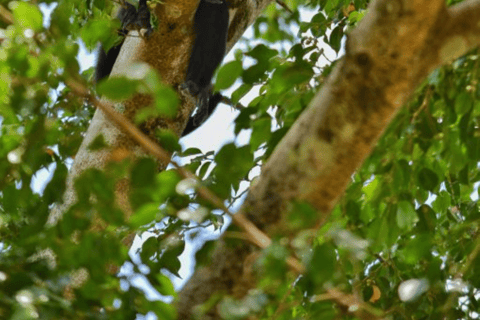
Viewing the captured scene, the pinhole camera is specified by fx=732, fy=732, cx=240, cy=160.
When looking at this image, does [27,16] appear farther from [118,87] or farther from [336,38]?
[336,38]

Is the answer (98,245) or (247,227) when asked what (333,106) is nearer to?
(247,227)

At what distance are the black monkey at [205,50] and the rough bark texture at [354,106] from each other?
0.88 metres

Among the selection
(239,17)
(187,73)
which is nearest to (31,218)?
(187,73)

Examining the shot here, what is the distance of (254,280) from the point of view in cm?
98

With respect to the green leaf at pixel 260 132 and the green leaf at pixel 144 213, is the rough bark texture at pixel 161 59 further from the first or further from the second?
the green leaf at pixel 144 213

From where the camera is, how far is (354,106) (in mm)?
937

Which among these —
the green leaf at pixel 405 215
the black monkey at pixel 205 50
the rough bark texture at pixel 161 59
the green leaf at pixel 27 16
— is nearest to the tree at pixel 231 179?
the green leaf at pixel 27 16

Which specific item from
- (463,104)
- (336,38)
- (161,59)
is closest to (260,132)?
(463,104)

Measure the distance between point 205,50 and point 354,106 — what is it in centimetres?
96

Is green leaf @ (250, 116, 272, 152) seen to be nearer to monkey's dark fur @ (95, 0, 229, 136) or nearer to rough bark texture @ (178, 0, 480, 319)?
rough bark texture @ (178, 0, 480, 319)

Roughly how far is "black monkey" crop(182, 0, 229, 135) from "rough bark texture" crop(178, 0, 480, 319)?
0.88 m

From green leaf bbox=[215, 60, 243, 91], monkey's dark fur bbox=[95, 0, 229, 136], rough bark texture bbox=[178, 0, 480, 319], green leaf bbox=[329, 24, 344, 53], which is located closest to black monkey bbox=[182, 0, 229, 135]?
monkey's dark fur bbox=[95, 0, 229, 136]

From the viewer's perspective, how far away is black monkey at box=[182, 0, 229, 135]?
6.00 feet

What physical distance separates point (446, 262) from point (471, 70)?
0.50 m
